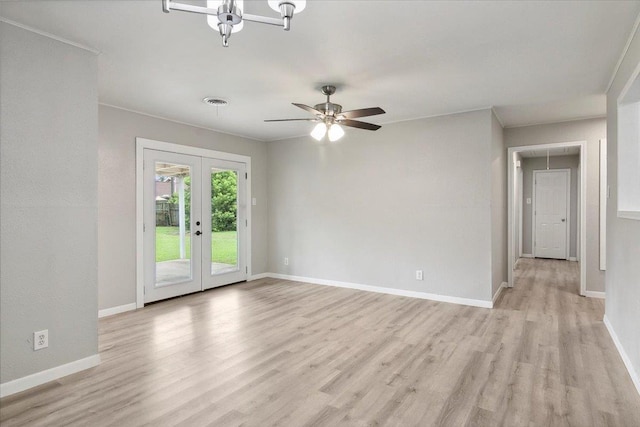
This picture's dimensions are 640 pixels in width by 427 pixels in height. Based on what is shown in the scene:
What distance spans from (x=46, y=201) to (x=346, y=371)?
101 inches

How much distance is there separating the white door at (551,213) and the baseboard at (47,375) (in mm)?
9313

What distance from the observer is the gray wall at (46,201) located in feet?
7.97

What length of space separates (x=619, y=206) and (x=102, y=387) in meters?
4.39

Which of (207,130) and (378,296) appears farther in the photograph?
(207,130)

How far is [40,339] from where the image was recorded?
101 inches

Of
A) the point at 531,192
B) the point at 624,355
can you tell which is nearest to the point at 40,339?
the point at 624,355

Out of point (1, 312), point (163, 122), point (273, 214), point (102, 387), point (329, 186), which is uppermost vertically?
point (163, 122)

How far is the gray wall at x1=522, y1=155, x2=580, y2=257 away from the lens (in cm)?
831

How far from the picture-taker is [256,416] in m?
2.18

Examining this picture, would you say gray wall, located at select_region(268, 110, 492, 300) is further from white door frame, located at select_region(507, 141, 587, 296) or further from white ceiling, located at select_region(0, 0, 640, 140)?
white door frame, located at select_region(507, 141, 587, 296)

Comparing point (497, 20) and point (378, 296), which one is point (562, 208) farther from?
point (497, 20)

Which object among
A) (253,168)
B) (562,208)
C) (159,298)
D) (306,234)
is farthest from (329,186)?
(562,208)

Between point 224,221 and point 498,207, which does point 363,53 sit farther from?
point 224,221

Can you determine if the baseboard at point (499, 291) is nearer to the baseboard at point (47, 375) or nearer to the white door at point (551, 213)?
the white door at point (551, 213)
